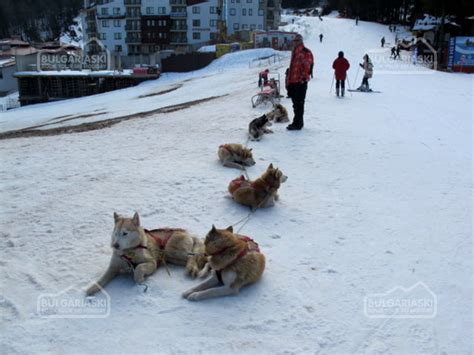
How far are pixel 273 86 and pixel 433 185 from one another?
893 cm

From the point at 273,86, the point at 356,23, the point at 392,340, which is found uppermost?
the point at 356,23

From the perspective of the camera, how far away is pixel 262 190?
227 inches

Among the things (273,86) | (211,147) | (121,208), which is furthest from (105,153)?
(273,86)

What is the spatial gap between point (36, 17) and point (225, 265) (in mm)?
105793

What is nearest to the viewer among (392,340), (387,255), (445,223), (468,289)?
(392,340)

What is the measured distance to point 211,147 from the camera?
28.9ft

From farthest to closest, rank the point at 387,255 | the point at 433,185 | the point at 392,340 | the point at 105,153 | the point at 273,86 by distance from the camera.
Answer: the point at 273,86, the point at 105,153, the point at 433,185, the point at 387,255, the point at 392,340

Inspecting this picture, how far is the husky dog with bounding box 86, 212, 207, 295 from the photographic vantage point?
3.83m

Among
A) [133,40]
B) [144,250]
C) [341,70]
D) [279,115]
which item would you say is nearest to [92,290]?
[144,250]

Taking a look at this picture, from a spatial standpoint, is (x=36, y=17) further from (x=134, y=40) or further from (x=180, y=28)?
(x=180, y=28)

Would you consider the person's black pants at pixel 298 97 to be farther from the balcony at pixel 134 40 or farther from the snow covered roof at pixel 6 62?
the balcony at pixel 134 40

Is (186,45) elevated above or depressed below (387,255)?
above

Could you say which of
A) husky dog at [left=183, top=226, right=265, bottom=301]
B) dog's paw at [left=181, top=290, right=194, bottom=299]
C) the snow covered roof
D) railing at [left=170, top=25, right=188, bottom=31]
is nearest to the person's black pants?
husky dog at [left=183, top=226, right=265, bottom=301]

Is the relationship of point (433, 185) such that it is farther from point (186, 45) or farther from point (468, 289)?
point (186, 45)
